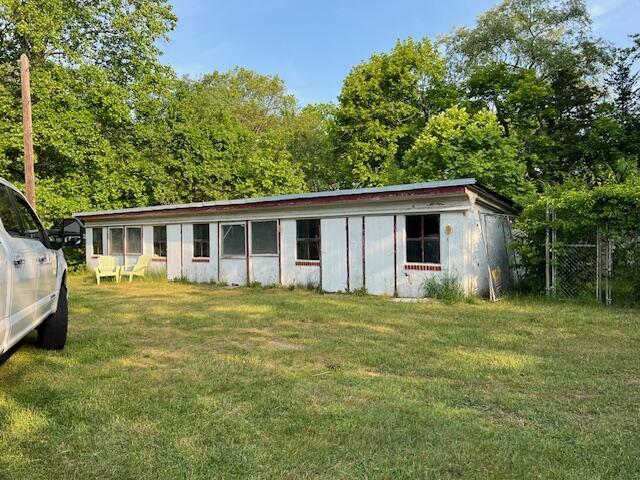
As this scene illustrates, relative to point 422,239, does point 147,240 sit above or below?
above

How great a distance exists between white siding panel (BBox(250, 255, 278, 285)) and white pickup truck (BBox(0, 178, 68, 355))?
8.18 metres

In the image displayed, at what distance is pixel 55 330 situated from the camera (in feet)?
18.9

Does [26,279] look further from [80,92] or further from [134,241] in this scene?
[80,92]

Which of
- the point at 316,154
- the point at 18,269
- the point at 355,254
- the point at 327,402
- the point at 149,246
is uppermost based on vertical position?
the point at 316,154

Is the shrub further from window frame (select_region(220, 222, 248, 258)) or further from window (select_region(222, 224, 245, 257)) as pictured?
window (select_region(222, 224, 245, 257))

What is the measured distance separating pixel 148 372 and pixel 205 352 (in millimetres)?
1015

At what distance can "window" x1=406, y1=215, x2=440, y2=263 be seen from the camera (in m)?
11.1

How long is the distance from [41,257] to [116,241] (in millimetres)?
15159

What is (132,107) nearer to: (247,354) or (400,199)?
(400,199)

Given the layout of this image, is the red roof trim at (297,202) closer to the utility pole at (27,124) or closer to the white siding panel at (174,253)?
the white siding panel at (174,253)

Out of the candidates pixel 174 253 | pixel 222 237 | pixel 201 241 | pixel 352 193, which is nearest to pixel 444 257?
pixel 352 193

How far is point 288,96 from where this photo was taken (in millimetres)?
40656

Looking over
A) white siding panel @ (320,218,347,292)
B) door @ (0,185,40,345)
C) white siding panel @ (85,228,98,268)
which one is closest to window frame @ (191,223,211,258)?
white siding panel @ (320,218,347,292)

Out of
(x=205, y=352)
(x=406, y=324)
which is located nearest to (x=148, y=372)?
(x=205, y=352)
